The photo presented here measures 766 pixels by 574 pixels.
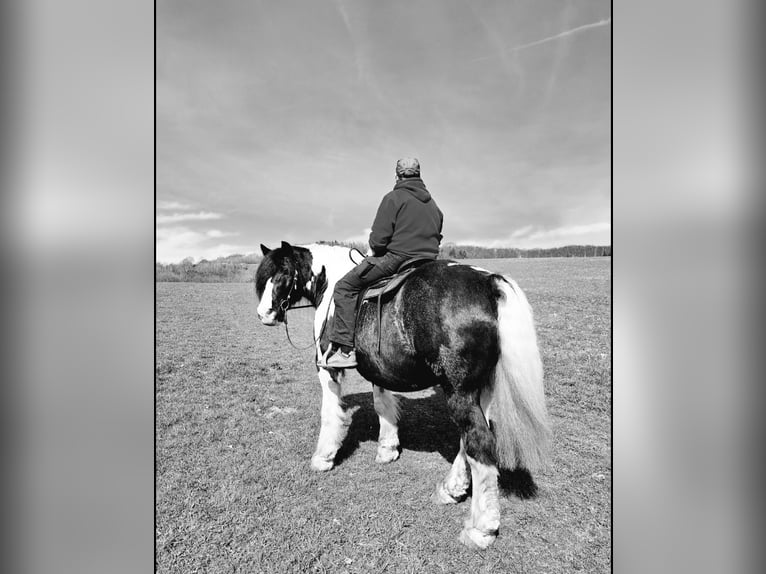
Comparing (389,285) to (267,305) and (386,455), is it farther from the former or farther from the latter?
(386,455)

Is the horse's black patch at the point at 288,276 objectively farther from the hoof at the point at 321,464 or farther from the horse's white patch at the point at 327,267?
the hoof at the point at 321,464

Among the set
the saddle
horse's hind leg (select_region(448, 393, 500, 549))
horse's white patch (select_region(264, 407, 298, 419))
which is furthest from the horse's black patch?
horse's hind leg (select_region(448, 393, 500, 549))

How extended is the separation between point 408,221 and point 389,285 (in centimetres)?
53

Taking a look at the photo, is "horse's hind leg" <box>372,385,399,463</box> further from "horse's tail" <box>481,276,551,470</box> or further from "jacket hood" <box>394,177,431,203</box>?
"jacket hood" <box>394,177,431,203</box>

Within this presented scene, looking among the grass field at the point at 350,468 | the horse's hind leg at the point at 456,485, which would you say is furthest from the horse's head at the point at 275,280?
the horse's hind leg at the point at 456,485

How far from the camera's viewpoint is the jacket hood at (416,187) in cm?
262

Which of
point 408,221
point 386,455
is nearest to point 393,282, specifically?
point 408,221

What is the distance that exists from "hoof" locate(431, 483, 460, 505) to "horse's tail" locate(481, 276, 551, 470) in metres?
0.65

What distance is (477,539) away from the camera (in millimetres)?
2209
